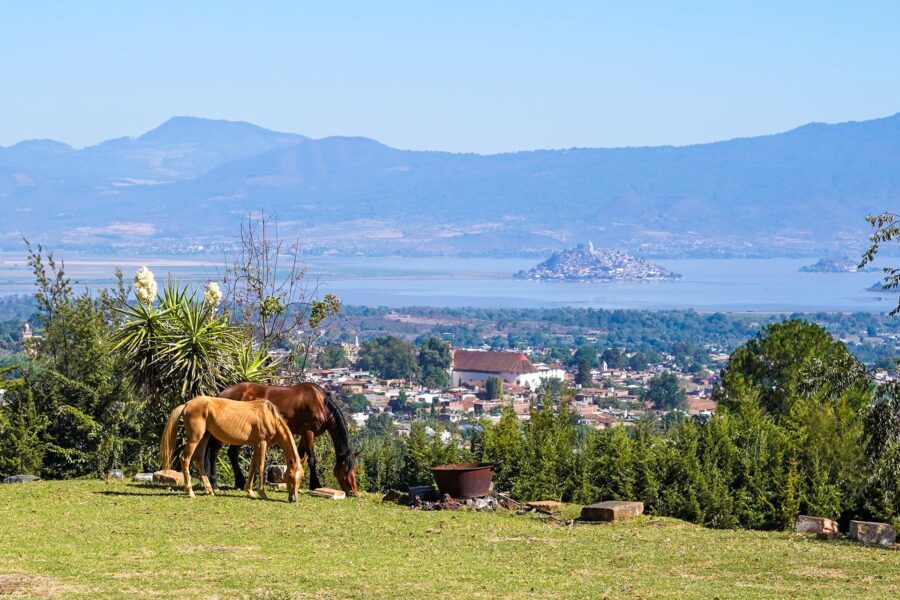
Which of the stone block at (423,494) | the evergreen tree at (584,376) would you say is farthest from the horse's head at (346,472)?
the evergreen tree at (584,376)

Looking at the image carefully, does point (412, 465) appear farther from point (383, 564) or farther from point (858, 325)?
point (858, 325)

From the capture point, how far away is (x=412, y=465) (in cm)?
1812

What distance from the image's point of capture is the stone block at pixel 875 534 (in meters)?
13.3

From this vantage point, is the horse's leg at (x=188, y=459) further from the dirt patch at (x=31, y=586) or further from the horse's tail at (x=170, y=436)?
the dirt patch at (x=31, y=586)

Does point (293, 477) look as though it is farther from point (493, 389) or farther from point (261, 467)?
point (493, 389)

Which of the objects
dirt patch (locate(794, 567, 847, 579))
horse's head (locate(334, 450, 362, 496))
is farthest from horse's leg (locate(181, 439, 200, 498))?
dirt patch (locate(794, 567, 847, 579))

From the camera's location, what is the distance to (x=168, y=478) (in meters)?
15.4

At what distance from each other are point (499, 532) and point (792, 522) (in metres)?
4.38

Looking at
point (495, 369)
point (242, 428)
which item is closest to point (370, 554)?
point (242, 428)

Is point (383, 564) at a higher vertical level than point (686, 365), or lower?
higher

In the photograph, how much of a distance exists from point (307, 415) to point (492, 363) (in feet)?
228

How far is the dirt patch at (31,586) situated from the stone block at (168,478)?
5.34 metres

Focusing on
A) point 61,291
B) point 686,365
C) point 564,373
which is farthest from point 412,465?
point 686,365

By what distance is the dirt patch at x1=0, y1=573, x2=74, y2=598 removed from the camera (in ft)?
31.1
